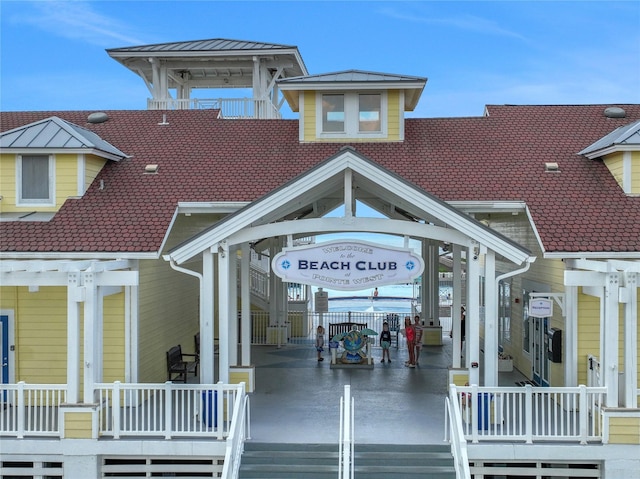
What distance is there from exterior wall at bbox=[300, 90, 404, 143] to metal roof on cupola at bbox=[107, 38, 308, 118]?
19.8ft

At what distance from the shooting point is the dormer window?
1761 centimetres

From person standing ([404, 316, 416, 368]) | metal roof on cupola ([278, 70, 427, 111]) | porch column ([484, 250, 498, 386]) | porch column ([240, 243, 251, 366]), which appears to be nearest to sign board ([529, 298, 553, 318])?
porch column ([484, 250, 498, 386])

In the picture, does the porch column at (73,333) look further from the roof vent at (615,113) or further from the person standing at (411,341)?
the roof vent at (615,113)

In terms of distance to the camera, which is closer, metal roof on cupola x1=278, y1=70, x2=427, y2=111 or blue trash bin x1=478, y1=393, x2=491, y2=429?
blue trash bin x1=478, y1=393, x2=491, y2=429

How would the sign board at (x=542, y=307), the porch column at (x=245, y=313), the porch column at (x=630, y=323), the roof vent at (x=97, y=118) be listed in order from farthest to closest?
the roof vent at (x=97, y=118) < the porch column at (x=245, y=313) < the sign board at (x=542, y=307) < the porch column at (x=630, y=323)

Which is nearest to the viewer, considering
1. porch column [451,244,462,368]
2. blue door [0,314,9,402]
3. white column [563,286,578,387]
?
white column [563,286,578,387]

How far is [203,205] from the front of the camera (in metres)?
15.1

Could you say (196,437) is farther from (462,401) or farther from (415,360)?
(415,360)

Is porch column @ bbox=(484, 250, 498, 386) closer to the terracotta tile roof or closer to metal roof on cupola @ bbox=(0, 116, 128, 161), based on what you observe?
the terracotta tile roof

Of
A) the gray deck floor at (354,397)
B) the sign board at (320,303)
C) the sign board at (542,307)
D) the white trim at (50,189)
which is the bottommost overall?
the gray deck floor at (354,397)

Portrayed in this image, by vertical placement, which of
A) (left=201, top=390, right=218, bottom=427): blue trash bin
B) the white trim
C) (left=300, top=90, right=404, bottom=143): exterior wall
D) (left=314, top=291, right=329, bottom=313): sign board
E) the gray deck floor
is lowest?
the gray deck floor

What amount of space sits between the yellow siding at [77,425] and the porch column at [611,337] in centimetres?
890

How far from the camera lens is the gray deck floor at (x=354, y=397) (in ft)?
39.6

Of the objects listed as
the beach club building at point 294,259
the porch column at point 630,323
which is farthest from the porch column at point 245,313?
the porch column at point 630,323
